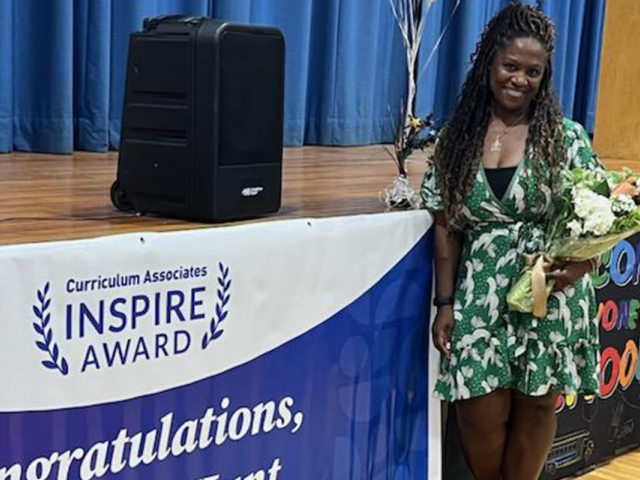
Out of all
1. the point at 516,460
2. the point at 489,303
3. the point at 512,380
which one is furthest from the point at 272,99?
the point at 516,460

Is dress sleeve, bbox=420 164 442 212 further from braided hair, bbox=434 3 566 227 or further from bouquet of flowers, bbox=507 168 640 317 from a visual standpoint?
bouquet of flowers, bbox=507 168 640 317

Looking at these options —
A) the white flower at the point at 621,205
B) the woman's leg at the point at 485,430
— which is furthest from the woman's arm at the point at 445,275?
the white flower at the point at 621,205

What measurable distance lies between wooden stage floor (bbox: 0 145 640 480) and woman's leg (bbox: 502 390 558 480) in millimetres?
548

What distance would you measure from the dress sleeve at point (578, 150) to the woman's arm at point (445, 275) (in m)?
0.31

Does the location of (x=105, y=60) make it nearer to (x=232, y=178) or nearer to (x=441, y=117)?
(x=232, y=178)

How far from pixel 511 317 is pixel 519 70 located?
1.70ft

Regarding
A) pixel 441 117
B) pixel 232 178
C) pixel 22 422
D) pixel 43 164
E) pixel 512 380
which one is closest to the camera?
pixel 22 422

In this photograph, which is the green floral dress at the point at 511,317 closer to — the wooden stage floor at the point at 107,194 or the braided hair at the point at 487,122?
the braided hair at the point at 487,122

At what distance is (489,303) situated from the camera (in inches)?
89.7

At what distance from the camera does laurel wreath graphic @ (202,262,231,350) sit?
6.45ft

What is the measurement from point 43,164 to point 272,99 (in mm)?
974

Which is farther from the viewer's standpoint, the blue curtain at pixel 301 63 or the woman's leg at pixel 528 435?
the blue curtain at pixel 301 63

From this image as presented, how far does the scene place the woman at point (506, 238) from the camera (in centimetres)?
221

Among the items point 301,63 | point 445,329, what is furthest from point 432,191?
point 301,63
